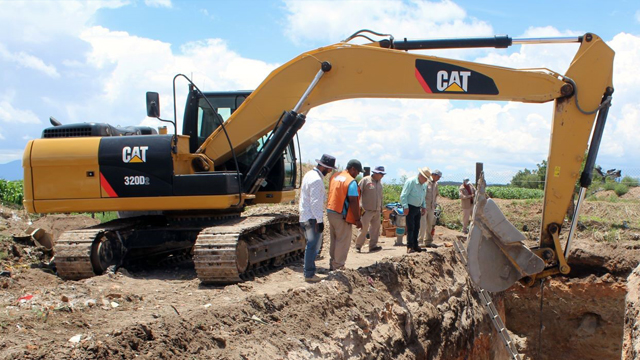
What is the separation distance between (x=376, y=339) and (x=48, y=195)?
493cm

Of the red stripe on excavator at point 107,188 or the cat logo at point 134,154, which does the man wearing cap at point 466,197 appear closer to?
the cat logo at point 134,154

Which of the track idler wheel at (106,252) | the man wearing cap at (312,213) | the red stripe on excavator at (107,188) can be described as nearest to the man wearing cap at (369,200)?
the man wearing cap at (312,213)

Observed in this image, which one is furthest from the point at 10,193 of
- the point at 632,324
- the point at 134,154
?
the point at 632,324

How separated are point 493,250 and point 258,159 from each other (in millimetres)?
3396

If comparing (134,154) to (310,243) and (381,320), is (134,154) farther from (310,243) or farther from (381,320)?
(381,320)

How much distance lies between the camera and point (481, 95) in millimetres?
6918

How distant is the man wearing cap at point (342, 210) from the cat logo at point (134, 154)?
8.79 feet

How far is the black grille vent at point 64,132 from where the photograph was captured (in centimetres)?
804

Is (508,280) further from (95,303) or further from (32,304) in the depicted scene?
(32,304)

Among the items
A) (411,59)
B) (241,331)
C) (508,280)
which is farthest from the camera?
(411,59)

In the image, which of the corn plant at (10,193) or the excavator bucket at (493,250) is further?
the corn plant at (10,193)

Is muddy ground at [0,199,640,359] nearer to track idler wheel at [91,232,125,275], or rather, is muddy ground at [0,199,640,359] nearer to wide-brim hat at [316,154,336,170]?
track idler wheel at [91,232,125,275]

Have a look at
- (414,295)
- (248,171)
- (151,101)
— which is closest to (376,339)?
(414,295)

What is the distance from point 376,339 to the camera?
605 cm
